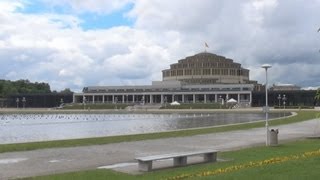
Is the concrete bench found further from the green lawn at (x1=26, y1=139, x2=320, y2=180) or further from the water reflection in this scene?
the water reflection

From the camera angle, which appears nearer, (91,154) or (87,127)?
(91,154)

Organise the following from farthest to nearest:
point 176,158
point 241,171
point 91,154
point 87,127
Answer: point 87,127
point 91,154
point 176,158
point 241,171

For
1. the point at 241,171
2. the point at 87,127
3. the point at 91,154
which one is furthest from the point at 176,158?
the point at 87,127

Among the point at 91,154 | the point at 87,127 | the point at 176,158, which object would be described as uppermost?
the point at 176,158

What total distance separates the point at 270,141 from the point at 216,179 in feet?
39.7

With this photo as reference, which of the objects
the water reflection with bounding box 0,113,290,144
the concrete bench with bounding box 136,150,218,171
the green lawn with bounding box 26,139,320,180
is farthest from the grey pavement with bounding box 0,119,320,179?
the water reflection with bounding box 0,113,290,144

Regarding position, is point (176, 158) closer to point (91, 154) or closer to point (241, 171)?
point (241, 171)

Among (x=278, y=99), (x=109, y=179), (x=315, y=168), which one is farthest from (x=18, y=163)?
(x=278, y=99)

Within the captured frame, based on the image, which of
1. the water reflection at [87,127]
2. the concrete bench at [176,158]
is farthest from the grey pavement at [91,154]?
the water reflection at [87,127]

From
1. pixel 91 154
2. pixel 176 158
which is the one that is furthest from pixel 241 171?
pixel 91 154

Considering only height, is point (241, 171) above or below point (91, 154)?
above

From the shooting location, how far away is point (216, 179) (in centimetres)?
1183

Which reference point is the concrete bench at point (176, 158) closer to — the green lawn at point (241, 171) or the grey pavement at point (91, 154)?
the green lawn at point (241, 171)

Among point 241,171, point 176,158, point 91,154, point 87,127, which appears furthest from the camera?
point 87,127
